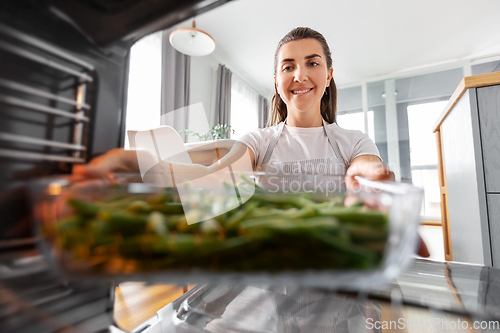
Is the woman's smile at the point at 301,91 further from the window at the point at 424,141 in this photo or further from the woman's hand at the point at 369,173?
the window at the point at 424,141

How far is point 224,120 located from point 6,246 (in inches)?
128

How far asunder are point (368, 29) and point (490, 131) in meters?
2.66

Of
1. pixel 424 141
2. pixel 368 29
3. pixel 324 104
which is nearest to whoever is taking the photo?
pixel 324 104

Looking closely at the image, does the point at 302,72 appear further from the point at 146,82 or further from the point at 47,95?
the point at 146,82

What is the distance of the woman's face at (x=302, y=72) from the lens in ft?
2.56

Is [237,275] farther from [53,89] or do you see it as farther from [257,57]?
[257,57]

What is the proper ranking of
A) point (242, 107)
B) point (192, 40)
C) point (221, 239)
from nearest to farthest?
point (221, 239), point (192, 40), point (242, 107)

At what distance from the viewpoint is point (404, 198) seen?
0.12 meters

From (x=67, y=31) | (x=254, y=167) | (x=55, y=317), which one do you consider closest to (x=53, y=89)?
(x=67, y=31)

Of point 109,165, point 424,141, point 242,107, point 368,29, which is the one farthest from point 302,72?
point 424,141

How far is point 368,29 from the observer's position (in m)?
2.85

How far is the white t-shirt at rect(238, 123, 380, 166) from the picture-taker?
0.78m

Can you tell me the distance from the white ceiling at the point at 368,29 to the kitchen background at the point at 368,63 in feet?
0.04

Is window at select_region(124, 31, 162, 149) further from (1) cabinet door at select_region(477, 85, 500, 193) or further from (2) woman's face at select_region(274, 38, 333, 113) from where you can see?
(1) cabinet door at select_region(477, 85, 500, 193)
